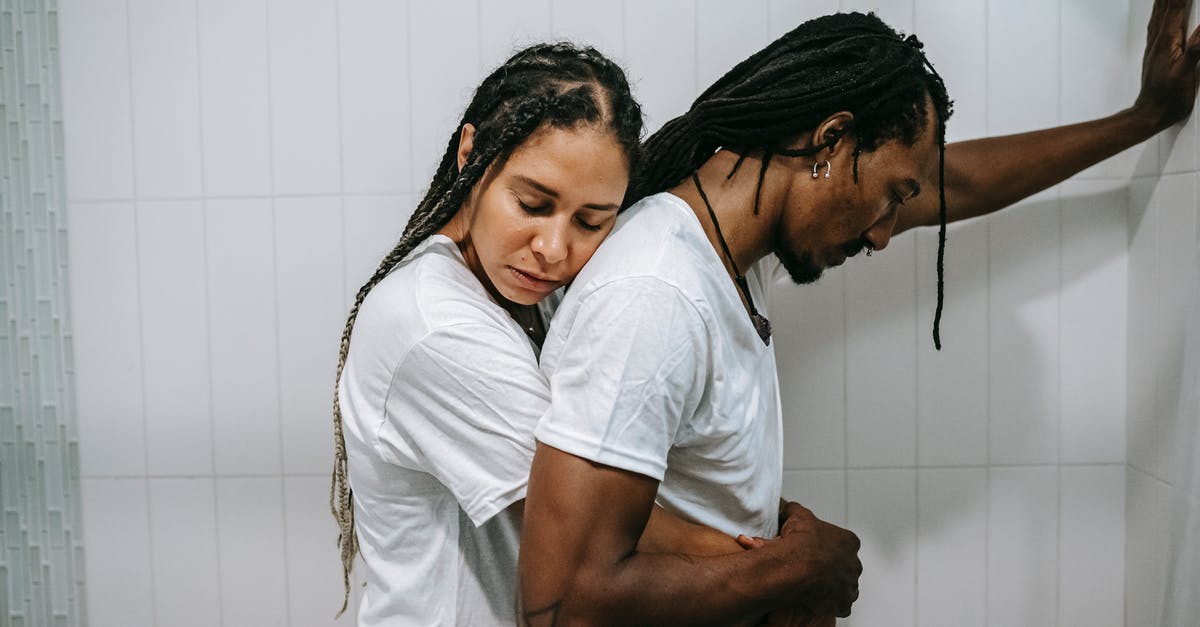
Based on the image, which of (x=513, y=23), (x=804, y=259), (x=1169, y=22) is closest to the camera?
(x=804, y=259)

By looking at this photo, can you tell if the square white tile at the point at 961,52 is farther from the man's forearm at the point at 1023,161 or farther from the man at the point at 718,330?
the man at the point at 718,330

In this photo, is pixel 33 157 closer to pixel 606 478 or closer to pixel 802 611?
pixel 606 478

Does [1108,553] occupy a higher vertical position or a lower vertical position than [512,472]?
lower

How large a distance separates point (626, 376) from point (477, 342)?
15 cm

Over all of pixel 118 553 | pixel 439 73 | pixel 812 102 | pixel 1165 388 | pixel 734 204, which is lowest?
pixel 118 553

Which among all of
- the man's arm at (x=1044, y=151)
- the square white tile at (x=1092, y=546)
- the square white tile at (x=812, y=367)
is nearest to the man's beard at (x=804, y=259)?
the man's arm at (x=1044, y=151)

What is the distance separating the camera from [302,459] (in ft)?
4.24

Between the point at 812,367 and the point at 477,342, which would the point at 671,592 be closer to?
the point at 477,342

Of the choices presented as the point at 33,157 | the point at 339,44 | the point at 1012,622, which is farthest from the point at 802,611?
the point at 33,157

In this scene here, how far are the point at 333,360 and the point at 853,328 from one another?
2.70 ft

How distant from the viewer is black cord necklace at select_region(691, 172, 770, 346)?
87 cm

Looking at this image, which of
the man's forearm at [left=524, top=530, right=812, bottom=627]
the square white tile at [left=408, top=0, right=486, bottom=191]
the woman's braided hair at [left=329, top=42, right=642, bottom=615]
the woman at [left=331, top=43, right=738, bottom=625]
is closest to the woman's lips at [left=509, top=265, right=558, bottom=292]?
the woman at [left=331, top=43, right=738, bottom=625]

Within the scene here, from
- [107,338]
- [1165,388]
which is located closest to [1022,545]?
[1165,388]

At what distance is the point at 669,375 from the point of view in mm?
744
